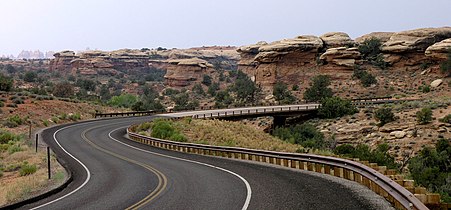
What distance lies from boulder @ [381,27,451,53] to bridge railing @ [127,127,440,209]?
6997 centimetres

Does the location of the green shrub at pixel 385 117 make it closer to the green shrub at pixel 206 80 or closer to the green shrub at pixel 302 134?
the green shrub at pixel 302 134

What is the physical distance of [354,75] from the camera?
276 ft

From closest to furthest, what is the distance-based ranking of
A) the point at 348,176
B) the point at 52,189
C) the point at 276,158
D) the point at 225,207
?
the point at 225,207 < the point at 348,176 < the point at 52,189 < the point at 276,158

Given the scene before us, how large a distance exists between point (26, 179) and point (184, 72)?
11907cm

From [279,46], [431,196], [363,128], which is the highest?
[279,46]

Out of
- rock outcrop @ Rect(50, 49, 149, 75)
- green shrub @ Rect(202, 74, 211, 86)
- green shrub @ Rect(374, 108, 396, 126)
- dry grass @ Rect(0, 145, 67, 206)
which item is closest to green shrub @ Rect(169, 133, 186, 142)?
dry grass @ Rect(0, 145, 67, 206)

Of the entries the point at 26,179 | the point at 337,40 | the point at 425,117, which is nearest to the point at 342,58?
the point at 337,40

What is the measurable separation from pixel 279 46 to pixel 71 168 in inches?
3085

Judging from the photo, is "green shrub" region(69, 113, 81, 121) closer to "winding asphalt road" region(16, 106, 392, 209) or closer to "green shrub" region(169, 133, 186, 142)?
"green shrub" region(169, 133, 186, 142)

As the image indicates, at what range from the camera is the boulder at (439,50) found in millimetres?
76375

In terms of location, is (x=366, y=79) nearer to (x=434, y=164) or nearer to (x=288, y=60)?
(x=288, y=60)

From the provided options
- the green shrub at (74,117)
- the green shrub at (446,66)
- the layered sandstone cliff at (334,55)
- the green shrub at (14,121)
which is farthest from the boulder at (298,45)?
the green shrub at (14,121)

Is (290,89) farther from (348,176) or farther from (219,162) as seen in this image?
(348,176)

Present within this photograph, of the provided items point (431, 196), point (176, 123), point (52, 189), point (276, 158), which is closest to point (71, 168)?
point (52, 189)
